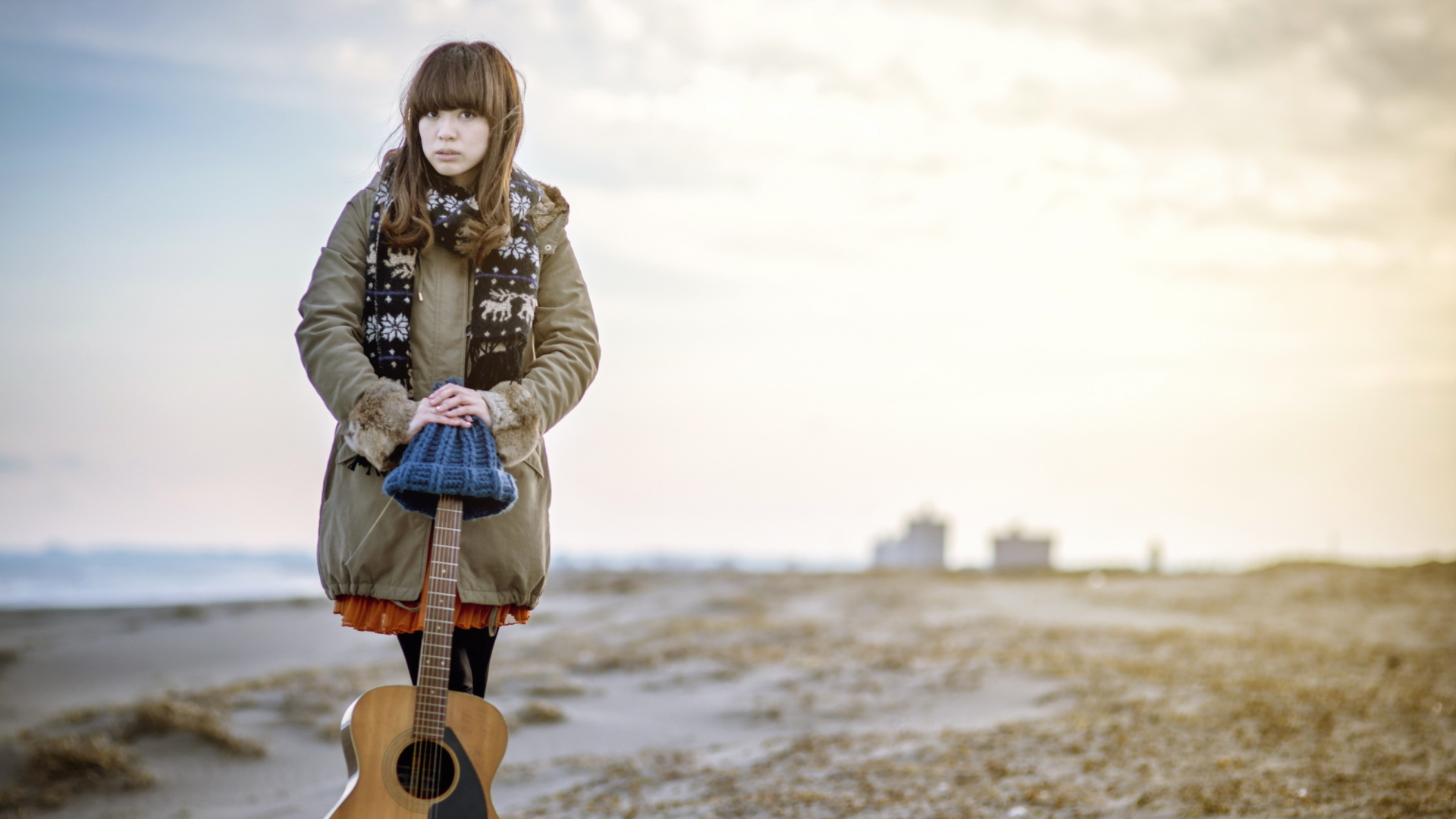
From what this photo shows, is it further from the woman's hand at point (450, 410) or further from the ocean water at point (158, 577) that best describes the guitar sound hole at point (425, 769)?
the ocean water at point (158, 577)

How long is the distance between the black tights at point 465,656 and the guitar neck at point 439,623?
143 millimetres

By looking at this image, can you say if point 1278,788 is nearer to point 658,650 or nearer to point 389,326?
point 389,326

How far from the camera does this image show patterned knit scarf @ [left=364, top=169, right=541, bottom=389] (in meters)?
2.47

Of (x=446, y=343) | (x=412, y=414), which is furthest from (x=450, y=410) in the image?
(x=446, y=343)

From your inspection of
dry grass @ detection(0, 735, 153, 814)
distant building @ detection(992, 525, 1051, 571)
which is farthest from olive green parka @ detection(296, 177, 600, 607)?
distant building @ detection(992, 525, 1051, 571)

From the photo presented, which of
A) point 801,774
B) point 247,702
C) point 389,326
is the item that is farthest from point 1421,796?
point 247,702

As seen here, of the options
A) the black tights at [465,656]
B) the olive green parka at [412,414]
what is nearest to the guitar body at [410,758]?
the black tights at [465,656]

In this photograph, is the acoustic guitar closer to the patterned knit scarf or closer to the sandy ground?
the patterned knit scarf

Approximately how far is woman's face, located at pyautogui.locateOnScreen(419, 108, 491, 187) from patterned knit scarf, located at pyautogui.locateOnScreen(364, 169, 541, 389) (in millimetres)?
66

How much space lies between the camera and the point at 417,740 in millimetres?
2373

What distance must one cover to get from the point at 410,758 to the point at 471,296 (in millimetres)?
Result: 1165

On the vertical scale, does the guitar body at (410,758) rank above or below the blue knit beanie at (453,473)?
below

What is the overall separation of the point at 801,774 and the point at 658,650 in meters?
5.12

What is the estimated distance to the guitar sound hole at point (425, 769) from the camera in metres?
2.35
